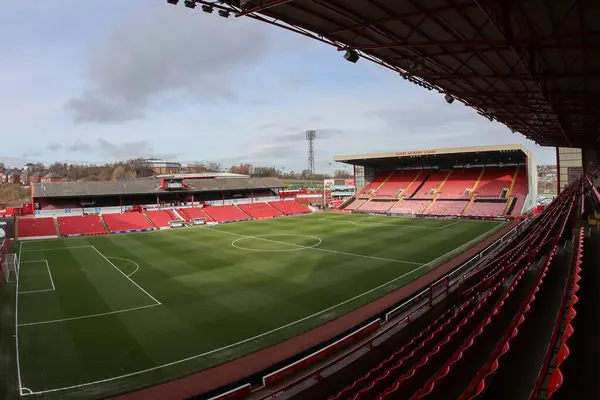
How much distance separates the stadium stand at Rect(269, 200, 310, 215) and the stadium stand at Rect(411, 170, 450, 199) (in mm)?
16698

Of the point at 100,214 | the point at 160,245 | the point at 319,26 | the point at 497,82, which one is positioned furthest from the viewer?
the point at 100,214

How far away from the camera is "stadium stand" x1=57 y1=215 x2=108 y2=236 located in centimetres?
3697

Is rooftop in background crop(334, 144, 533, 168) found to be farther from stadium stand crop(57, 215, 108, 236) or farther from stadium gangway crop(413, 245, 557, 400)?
stadium gangway crop(413, 245, 557, 400)

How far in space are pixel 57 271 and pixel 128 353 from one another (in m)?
14.1

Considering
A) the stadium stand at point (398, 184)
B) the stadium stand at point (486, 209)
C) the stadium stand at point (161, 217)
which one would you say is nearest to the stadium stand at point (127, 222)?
the stadium stand at point (161, 217)

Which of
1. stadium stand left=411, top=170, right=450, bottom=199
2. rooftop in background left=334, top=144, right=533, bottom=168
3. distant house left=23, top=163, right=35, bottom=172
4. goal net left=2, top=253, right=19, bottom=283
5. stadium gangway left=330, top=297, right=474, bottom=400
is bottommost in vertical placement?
goal net left=2, top=253, right=19, bottom=283

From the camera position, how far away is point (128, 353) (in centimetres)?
1124

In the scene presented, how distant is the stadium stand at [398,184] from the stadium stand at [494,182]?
9.52 metres

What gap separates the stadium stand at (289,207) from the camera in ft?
173

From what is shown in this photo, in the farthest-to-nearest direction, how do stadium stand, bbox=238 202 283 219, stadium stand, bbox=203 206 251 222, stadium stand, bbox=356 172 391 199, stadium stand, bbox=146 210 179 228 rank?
stadium stand, bbox=356 172 391 199 < stadium stand, bbox=238 202 283 219 < stadium stand, bbox=203 206 251 222 < stadium stand, bbox=146 210 179 228

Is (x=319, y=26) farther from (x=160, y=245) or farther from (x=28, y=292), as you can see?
(x=160, y=245)

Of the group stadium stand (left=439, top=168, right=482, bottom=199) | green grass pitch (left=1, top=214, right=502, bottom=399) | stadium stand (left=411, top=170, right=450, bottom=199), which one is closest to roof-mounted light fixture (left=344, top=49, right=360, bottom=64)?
green grass pitch (left=1, top=214, right=502, bottom=399)

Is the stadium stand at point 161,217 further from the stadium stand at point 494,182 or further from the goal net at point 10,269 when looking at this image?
the stadium stand at point 494,182

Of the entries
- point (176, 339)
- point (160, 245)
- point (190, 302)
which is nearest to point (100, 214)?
point (160, 245)
